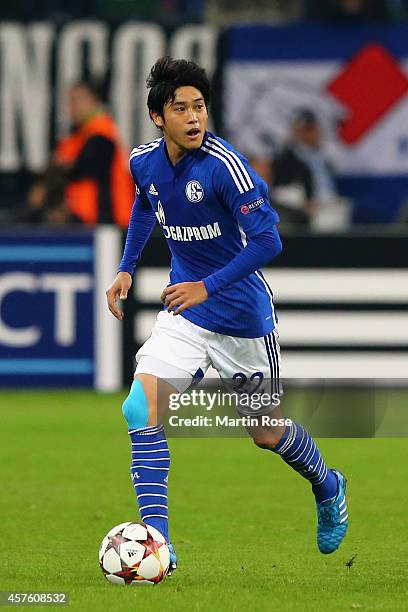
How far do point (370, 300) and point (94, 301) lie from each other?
2260 mm

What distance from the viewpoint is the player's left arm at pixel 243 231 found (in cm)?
595

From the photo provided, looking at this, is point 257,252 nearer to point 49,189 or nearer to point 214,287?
point 214,287

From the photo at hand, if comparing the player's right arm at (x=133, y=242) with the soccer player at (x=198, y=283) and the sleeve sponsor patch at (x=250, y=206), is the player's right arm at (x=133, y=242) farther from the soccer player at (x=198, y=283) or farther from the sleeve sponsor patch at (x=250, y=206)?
the sleeve sponsor patch at (x=250, y=206)

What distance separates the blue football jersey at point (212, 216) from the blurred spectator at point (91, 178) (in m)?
7.21

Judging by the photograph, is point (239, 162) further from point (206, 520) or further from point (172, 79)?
point (206, 520)

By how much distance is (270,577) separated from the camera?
6168 mm

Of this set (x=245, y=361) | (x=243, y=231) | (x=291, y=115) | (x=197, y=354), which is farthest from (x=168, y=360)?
(x=291, y=115)

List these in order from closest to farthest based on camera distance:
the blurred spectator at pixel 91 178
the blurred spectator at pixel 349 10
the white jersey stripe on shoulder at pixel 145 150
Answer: the white jersey stripe on shoulder at pixel 145 150, the blurred spectator at pixel 91 178, the blurred spectator at pixel 349 10

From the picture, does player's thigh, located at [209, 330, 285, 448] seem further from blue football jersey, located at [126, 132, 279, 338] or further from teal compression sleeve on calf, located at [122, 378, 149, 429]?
teal compression sleeve on calf, located at [122, 378, 149, 429]

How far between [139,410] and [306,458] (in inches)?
34.4

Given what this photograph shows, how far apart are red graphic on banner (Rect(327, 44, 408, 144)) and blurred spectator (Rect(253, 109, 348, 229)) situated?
71cm

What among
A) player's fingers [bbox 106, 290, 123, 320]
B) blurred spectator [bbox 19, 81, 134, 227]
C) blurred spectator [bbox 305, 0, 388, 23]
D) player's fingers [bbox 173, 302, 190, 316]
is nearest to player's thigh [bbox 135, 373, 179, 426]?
player's fingers [bbox 173, 302, 190, 316]

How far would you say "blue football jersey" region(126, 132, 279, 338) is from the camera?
6141mm

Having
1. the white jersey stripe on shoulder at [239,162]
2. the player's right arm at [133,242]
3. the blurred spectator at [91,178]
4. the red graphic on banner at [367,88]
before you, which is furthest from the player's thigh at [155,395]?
the red graphic on banner at [367,88]
